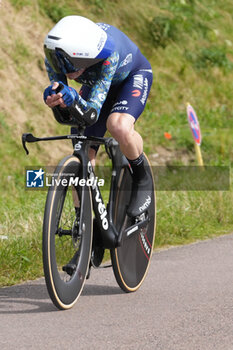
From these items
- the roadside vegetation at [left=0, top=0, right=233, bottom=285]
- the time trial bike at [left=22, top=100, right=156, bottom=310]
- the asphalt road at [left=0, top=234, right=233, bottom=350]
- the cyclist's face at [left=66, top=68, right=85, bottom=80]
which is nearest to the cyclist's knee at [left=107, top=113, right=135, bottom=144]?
the time trial bike at [left=22, top=100, right=156, bottom=310]

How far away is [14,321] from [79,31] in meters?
1.84

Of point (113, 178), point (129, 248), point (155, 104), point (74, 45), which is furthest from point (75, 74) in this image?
point (155, 104)

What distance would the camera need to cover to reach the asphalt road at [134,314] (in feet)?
13.4

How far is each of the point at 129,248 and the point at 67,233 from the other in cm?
98

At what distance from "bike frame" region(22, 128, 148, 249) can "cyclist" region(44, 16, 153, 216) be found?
4.4 inches

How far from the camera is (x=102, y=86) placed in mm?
4762

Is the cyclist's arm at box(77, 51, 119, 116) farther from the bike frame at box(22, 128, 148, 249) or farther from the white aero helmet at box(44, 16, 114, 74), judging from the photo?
the bike frame at box(22, 128, 148, 249)

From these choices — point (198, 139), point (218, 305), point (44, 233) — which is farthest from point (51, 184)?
point (198, 139)

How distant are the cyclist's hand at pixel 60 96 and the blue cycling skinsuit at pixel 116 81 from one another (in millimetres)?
139

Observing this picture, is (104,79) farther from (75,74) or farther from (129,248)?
(129,248)

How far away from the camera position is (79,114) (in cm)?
455

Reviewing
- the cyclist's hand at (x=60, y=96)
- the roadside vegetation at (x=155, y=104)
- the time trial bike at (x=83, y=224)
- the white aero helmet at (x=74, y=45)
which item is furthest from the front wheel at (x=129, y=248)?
the cyclist's hand at (x=60, y=96)

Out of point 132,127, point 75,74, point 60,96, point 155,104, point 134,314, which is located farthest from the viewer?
point 155,104

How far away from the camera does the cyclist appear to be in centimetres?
454
